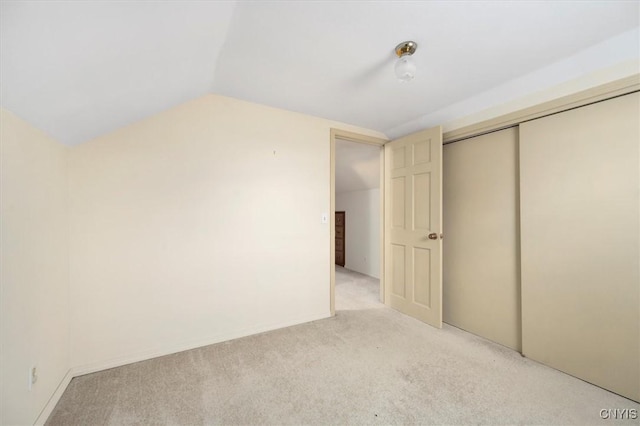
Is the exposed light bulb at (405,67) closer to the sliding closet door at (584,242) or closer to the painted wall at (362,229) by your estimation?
the sliding closet door at (584,242)

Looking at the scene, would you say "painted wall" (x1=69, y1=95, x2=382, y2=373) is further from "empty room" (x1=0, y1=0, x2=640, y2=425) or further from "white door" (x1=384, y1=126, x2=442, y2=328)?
"white door" (x1=384, y1=126, x2=442, y2=328)

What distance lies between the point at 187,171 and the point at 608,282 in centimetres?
317

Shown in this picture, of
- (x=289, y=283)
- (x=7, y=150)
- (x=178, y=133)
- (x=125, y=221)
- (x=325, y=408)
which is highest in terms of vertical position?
(x=178, y=133)

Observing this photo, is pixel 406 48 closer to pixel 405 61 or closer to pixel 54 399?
pixel 405 61

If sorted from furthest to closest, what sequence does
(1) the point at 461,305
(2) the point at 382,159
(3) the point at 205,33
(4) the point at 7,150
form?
1. (2) the point at 382,159
2. (1) the point at 461,305
3. (3) the point at 205,33
4. (4) the point at 7,150

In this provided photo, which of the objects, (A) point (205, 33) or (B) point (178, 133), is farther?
(B) point (178, 133)

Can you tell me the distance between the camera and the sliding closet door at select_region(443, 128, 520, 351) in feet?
7.20

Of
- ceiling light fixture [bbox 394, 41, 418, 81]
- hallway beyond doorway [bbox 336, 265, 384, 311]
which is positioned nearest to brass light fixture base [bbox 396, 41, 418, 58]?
ceiling light fixture [bbox 394, 41, 418, 81]

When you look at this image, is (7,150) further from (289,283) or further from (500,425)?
(500,425)

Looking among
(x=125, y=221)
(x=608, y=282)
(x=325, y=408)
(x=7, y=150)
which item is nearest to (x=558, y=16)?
(x=608, y=282)

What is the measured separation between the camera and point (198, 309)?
7.19ft

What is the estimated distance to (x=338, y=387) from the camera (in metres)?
1.68

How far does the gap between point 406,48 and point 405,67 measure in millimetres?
108

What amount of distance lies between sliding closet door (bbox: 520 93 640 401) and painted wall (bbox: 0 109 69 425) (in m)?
3.22
